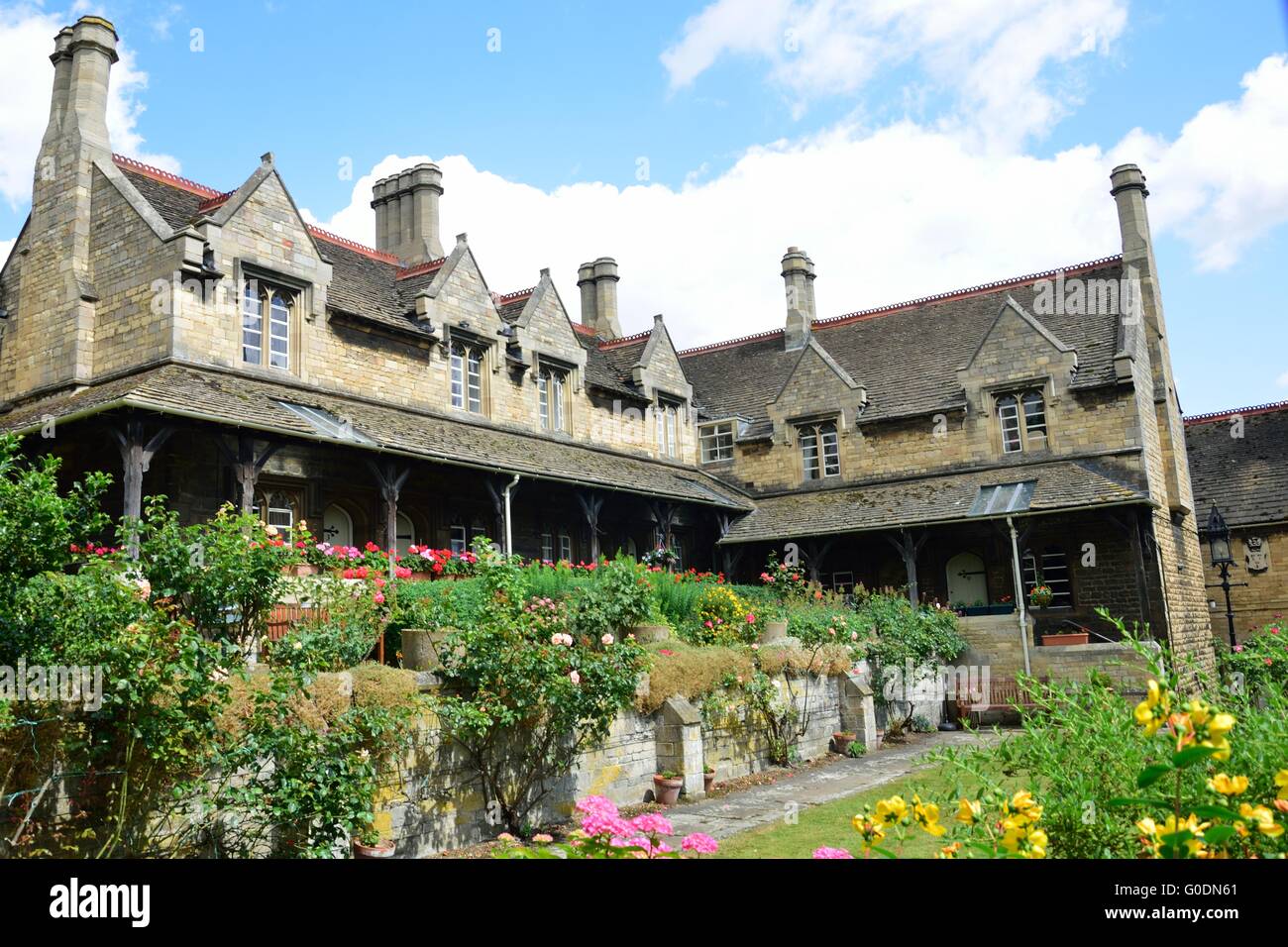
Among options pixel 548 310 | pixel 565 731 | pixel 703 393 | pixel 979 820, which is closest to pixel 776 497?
pixel 703 393

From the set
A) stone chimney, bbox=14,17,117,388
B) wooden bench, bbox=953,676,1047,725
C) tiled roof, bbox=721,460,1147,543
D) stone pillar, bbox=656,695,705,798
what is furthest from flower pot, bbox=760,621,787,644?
stone chimney, bbox=14,17,117,388

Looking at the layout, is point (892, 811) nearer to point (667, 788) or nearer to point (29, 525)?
point (29, 525)

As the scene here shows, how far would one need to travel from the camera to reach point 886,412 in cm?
2809

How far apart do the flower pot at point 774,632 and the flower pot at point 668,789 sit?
13.1ft

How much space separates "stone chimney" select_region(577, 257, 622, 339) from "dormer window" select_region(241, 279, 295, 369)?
1488cm

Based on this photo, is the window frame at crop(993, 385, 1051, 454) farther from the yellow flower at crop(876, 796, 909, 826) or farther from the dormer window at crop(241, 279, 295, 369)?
the yellow flower at crop(876, 796, 909, 826)

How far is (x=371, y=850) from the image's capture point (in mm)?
8172

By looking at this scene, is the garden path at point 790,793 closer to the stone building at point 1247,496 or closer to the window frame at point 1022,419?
the window frame at point 1022,419

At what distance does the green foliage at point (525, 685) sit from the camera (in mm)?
9727

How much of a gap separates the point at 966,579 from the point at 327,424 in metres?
17.6

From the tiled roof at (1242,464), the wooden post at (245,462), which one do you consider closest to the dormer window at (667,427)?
the wooden post at (245,462)

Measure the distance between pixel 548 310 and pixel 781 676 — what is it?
13.3 meters

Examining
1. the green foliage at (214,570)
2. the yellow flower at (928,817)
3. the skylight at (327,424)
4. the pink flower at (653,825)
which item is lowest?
the pink flower at (653,825)
